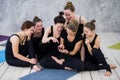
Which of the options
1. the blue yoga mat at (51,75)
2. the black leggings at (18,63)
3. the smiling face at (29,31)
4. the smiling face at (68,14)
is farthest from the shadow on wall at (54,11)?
the blue yoga mat at (51,75)

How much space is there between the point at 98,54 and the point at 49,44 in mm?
802

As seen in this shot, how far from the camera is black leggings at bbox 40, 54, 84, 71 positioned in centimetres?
402

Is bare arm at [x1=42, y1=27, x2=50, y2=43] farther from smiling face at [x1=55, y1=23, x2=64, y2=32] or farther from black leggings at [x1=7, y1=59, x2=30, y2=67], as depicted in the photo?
black leggings at [x1=7, y1=59, x2=30, y2=67]

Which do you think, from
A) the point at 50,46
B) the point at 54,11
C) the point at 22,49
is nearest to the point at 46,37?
the point at 50,46

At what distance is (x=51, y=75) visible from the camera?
3.85 metres

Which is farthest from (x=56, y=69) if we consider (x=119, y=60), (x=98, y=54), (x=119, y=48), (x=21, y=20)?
(x=21, y=20)

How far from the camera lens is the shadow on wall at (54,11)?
24.1 ft

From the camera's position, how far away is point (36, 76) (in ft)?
12.5

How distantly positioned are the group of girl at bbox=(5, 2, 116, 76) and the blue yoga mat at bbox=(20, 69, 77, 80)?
0.09m

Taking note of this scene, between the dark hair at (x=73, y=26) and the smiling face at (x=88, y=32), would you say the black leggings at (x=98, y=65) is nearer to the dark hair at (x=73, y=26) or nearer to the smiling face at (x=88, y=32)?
the smiling face at (x=88, y=32)

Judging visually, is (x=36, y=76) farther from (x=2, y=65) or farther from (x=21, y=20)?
(x=21, y=20)

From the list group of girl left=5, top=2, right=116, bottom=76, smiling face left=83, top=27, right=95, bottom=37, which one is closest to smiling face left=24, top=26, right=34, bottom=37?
group of girl left=5, top=2, right=116, bottom=76

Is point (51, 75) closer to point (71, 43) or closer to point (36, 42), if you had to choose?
point (71, 43)

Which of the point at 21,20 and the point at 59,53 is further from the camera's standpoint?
the point at 21,20
